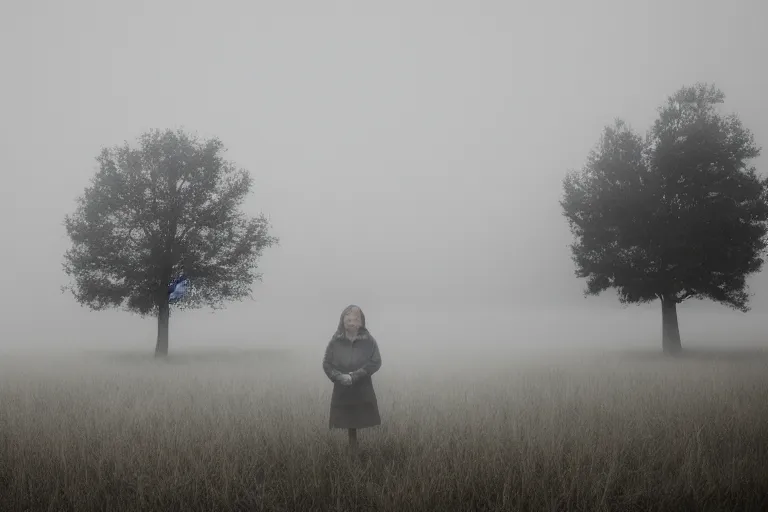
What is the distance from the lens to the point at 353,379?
6.56 metres

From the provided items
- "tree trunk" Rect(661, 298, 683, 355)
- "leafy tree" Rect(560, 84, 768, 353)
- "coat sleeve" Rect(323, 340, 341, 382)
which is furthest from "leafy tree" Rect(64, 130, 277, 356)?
"tree trunk" Rect(661, 298, 683, 355)

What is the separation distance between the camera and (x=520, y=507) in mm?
4391

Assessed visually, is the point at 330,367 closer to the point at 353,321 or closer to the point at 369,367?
the point at 369,367

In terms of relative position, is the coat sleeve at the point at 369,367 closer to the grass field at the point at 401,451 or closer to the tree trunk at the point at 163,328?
the grass field at the point at 401,451

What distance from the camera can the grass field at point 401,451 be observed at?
15.5 ft

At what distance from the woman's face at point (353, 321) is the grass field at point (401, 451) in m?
1.71

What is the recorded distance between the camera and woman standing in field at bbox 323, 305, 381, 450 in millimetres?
6508

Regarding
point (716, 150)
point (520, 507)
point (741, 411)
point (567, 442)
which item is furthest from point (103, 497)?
point (716, 150)

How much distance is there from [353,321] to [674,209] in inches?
787

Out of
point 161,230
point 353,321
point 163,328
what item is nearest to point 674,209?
point 353,321

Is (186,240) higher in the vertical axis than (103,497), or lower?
higher

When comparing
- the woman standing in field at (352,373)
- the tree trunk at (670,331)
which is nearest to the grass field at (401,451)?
the woman standing in field at (352,373)

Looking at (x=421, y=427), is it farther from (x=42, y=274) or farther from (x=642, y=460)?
(x=42, y=274)

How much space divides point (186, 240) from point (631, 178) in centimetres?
2209
